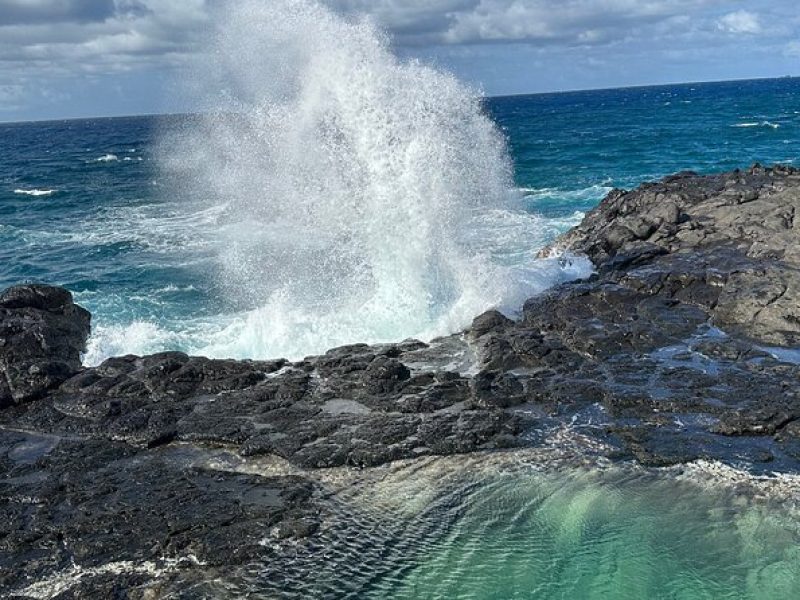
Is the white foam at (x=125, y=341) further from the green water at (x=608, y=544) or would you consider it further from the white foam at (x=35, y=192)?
the white foam at (x=35, y=192)

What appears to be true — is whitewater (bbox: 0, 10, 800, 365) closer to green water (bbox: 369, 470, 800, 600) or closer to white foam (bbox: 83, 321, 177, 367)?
white foam (bbox: 83, 321, 177, 367)

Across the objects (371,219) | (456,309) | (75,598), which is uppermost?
(371,219)

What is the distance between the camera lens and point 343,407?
1497cm

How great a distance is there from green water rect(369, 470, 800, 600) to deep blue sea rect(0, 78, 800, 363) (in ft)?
29.1

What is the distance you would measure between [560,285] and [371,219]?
610 centimetres

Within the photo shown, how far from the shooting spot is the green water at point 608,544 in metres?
9.78

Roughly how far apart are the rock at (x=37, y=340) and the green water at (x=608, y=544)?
9.84m

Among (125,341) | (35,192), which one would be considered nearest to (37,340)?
(125,341)

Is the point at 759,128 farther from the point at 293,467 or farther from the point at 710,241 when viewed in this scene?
the point at 293,467

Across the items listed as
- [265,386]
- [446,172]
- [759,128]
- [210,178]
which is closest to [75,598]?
[265,386]

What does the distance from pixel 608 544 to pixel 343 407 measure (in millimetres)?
6013

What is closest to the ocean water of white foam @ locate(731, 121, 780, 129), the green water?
the green water

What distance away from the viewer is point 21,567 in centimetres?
1030

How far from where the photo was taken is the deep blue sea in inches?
963
